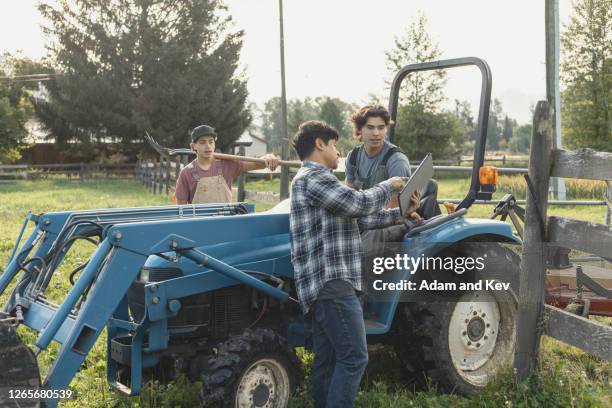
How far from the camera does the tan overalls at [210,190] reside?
234 inches

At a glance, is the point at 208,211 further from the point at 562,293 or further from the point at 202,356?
the point at 562,293

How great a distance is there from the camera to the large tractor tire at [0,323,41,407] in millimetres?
3119

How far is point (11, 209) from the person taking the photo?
54.7ft

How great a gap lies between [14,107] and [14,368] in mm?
40674

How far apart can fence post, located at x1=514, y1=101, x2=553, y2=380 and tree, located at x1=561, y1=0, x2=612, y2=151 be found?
2944 centimetres

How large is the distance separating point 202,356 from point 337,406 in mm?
795

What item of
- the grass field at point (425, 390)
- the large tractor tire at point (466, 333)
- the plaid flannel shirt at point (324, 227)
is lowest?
the grass field at point (425, 390)

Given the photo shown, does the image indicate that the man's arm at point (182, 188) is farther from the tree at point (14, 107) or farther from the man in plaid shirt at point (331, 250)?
the tree at point (14, 107)

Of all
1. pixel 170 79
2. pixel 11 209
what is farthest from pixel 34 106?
pixel 11 209

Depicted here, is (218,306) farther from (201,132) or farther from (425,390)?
(201,132)

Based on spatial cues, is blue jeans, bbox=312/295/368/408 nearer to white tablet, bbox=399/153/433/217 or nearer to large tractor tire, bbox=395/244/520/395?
white tablet, bbox=399/153/433/217

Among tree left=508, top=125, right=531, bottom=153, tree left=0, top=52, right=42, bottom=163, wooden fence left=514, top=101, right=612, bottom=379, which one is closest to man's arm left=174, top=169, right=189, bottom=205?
wooden fence left=514, top=101, right=612, bottom=379

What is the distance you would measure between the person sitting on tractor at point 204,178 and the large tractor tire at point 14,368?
9.40ft

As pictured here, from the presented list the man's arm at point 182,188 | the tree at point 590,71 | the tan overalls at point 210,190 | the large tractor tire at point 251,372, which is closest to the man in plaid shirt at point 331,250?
Answer: the large tractor tire at point 251,372
